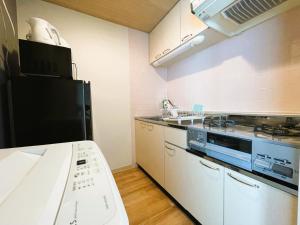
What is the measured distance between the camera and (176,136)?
1.33 meters

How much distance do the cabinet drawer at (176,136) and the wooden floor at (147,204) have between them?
2.14ft

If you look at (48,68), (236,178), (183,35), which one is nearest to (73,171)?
(236,178)

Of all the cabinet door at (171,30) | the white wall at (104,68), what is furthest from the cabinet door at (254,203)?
the white wall at (104,68)

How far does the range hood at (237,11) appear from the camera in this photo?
3.15ft

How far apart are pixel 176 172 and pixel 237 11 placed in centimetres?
141

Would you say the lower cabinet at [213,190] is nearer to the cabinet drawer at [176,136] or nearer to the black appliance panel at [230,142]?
the cabinet drawer at [176,136]

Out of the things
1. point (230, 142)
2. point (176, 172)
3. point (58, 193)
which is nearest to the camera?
point (58, 193)

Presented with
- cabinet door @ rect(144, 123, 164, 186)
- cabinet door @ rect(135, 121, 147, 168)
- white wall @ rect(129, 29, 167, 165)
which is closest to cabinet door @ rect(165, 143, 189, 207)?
cabinet door @ rect(144, 123, 164, 186)

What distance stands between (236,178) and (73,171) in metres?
0.86

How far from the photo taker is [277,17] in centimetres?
110

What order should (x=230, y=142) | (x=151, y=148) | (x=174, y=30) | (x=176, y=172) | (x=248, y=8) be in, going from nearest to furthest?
(x=230, y=142) < (x=248, y=8) < (x=176, y=172) < (x=174, y=30) < (x=151, y=148)

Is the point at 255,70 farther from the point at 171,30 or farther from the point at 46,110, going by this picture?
the point at 46,110

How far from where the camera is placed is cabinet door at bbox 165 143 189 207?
49.5 inches

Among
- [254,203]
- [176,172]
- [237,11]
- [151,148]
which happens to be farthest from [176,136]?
[237,11]
